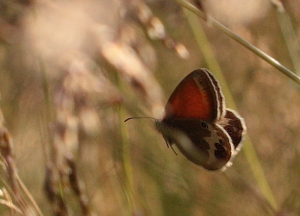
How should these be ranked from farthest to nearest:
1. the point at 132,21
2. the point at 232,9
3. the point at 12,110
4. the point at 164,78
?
the point at 164,78 < the point at 232,9 < the point at 12,110 < the point at 132,21

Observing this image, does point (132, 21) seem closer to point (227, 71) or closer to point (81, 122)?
point (81, 122)

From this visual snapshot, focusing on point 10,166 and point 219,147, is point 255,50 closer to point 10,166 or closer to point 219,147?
point 219,147

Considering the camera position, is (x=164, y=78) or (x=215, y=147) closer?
(x=215, y=147)

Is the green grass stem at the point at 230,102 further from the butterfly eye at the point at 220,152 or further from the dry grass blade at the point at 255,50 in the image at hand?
the dry grass blade at the point at 255,50

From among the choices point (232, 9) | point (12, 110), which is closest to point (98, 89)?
point (12, 110)

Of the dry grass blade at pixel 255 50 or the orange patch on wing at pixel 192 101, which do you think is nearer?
the dry grass blade at pixel 255 50

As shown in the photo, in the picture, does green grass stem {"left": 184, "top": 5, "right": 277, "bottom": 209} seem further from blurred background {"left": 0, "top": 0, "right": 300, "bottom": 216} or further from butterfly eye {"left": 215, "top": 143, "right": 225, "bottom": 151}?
butterfly eye {"left": 215, "top": 143, "right": 225, "bottom": 151}

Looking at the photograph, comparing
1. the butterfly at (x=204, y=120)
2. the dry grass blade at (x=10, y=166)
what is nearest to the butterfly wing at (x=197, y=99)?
the butterfly at (x=204, y=120)

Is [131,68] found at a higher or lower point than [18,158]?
higher
